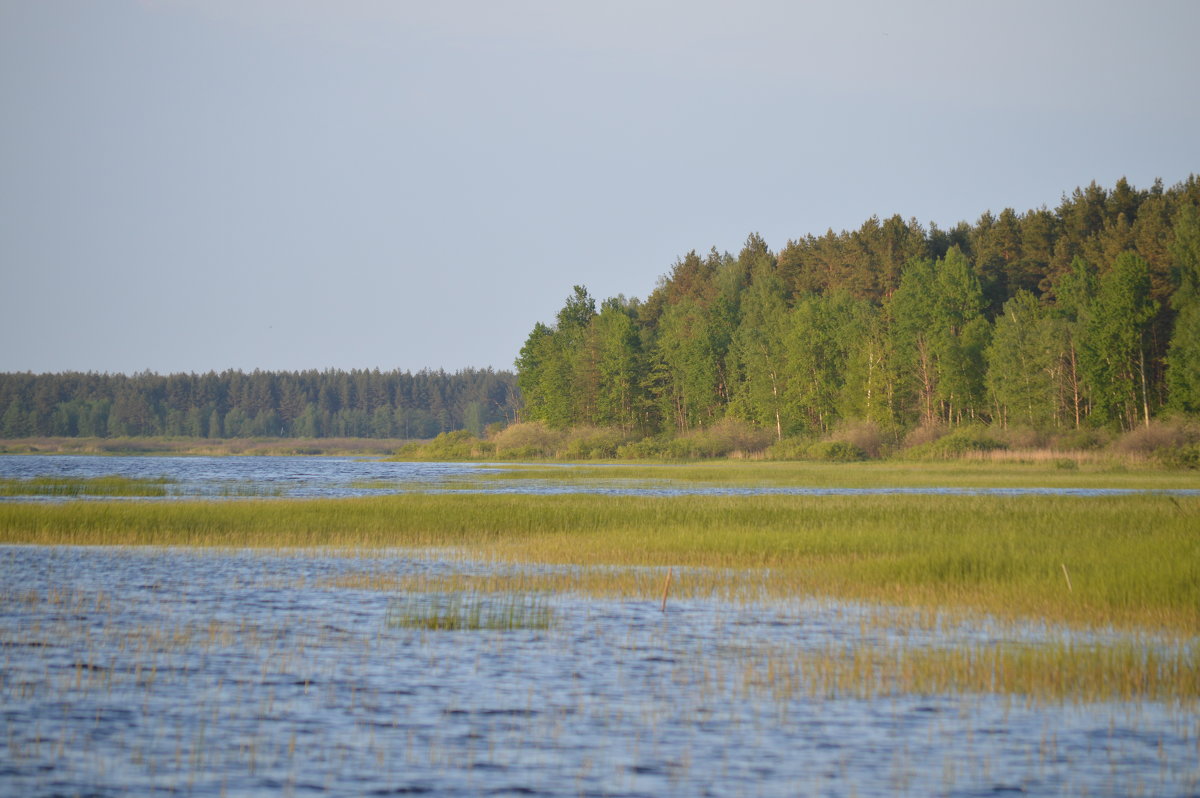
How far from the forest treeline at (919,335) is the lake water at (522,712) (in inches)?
2247

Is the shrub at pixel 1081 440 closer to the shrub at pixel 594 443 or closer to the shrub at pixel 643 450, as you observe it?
the shrub at pixel 643 450

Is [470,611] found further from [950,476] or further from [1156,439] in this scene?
[1156,439]

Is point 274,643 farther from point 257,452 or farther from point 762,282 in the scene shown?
point 257,452

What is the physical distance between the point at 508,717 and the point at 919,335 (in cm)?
7432

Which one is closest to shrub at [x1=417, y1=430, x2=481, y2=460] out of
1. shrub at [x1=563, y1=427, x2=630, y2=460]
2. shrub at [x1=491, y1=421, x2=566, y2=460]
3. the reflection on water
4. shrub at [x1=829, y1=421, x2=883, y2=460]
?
shrub at [x1=491, y1=421, x2=566, y2=460]

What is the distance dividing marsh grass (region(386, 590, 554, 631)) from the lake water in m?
0.16

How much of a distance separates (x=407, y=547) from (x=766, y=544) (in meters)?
8.80

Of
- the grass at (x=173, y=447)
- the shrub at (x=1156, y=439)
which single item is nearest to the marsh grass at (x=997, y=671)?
the shrub at (x=1156, y=439)

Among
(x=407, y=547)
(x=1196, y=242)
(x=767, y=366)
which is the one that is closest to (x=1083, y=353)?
(x=1196, y=242)

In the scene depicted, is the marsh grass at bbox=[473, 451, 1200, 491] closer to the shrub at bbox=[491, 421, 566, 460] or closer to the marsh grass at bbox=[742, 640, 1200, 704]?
the marsh grass at bbox=[742, 640, 1200, 704]

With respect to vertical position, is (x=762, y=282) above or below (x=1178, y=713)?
above

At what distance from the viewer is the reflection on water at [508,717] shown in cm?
909

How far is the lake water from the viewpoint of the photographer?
29.9 feet

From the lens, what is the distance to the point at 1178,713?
1107 cm
